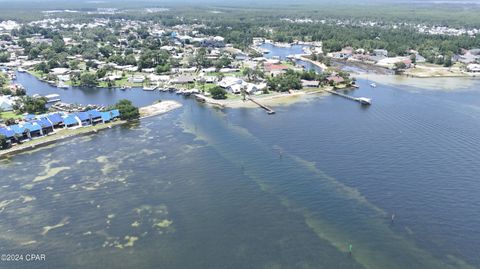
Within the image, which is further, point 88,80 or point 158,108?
point 88,80

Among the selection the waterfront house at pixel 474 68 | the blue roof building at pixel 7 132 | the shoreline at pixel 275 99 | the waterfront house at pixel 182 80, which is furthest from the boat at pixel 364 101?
A: the blue roof building at pixel 7 132

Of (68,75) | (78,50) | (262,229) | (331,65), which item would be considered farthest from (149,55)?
(262,229)

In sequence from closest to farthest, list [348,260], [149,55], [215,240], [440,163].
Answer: [348,260]
[215,240]
[440,163]
[149,55]

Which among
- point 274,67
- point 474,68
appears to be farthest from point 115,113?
point 474,68

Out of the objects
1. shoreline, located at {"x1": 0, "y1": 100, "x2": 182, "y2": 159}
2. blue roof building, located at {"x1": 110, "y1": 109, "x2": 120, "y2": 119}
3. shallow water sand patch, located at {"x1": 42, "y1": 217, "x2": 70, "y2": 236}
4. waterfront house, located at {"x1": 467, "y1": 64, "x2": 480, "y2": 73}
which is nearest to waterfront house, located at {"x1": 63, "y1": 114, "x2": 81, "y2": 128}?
shoreline, located at {"x1": 0, "y1": 100, "x2": 182, "y2": 159}

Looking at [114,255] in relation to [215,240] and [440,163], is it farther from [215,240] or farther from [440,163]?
[440,163]

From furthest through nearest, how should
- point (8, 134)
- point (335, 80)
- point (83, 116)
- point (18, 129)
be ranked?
1. point (335, 80)
2. point (83, 116)
3. point (18, 129)
4. point (8, 134)

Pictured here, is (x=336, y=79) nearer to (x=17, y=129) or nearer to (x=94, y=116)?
(x=94, y=116)

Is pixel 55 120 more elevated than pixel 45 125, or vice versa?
pixel 55 120
